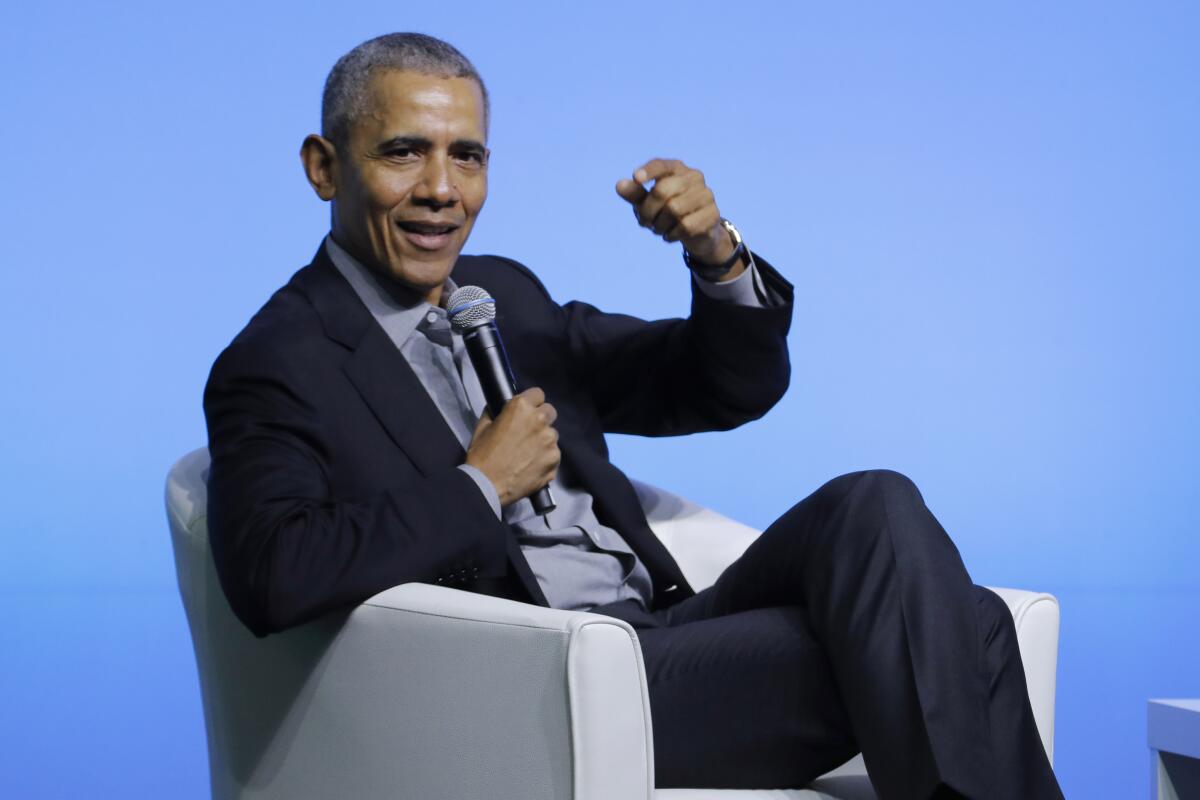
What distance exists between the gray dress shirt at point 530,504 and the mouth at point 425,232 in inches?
3.3

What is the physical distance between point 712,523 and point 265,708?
721 mm

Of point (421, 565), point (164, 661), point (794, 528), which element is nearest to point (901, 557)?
point (794, 528)

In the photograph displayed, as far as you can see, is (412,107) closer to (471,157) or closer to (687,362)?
(471,157)

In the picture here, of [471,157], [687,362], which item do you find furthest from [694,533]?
[471,157]

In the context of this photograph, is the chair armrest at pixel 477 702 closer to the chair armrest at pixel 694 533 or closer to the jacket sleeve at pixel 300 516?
the jacket sleeve at pixel 300 516

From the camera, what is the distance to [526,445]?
5.48 feet

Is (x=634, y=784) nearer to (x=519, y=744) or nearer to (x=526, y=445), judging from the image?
(x=519, y=744)

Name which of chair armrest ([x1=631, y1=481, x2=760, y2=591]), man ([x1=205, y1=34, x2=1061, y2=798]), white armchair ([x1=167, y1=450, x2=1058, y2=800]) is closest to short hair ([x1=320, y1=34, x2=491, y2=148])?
man ([x1=205, y1=34, x2=1061, y2=798])

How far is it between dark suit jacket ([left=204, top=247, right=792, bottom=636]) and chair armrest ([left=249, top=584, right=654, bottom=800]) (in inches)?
3.1

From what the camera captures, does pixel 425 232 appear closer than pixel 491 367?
No

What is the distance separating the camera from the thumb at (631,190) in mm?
1812

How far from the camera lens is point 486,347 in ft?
5.68

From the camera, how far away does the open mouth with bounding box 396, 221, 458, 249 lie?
185 centimetres

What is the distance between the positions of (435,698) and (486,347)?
46 cm
